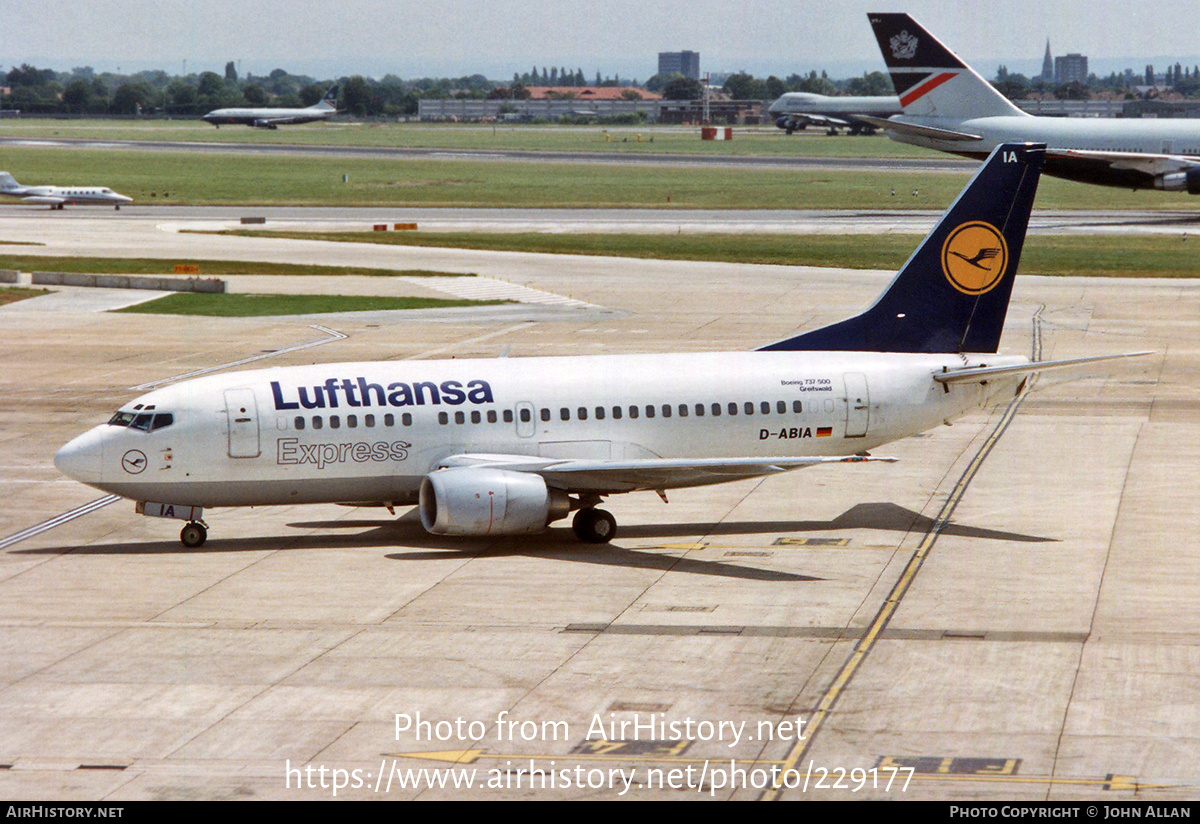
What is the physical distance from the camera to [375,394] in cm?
3197

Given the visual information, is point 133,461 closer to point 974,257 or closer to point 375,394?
point 375,394

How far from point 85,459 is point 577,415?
10420mm

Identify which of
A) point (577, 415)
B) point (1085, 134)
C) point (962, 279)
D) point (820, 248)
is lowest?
point (820, 248)

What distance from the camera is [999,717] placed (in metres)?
21.1

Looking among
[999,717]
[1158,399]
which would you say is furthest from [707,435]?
[1158,399]

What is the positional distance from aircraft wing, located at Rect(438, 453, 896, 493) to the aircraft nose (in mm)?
7172

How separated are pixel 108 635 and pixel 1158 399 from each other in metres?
36.2

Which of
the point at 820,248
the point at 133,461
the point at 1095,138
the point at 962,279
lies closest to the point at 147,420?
the point at 133,461

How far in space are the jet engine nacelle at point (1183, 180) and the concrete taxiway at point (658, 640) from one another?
65107 mm

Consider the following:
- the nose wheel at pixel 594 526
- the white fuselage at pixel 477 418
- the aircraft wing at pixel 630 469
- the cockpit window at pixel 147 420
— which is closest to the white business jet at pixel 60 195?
the cockpit window at pixel 147 420

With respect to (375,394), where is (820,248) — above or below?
below

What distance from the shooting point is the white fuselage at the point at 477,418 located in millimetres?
31188

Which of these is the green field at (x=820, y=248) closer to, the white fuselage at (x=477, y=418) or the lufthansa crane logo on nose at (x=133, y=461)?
the white fuselage at (x=477, y=418)

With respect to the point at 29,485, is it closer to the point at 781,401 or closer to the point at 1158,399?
the point at 781,401
